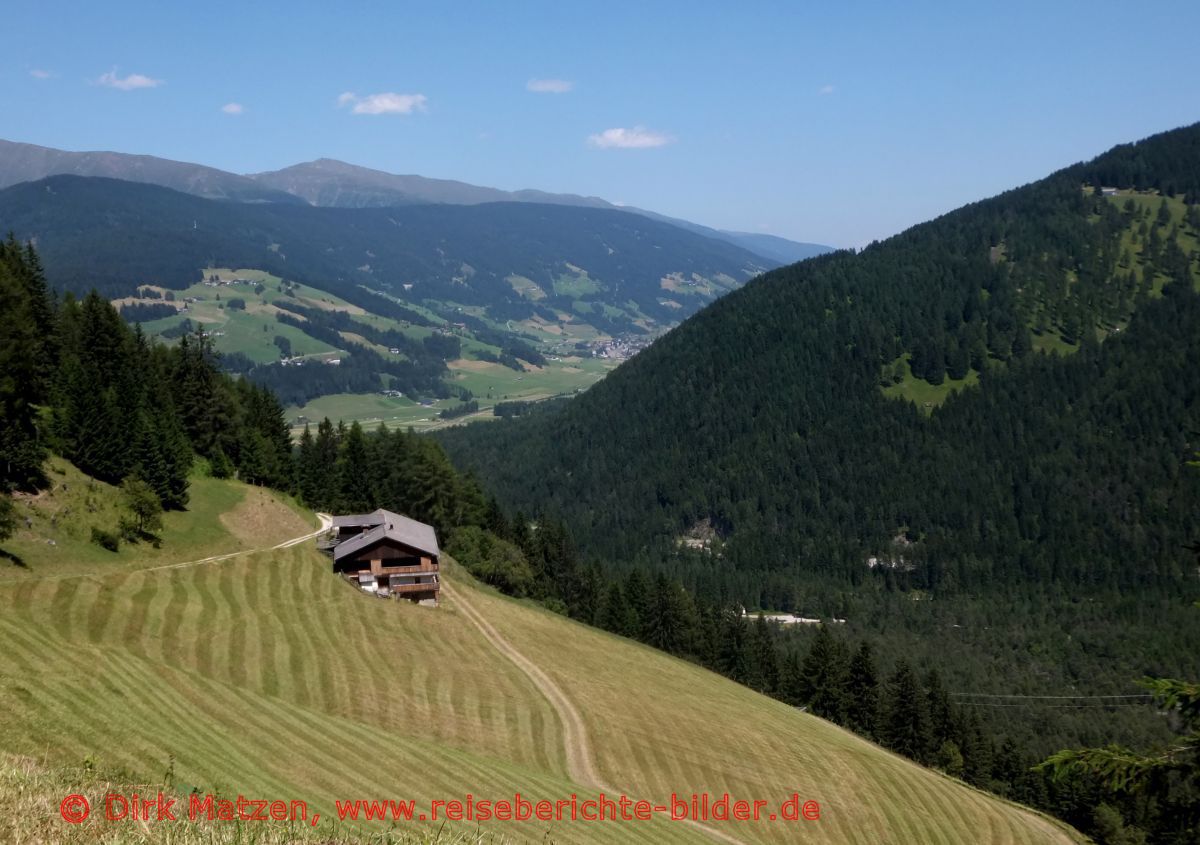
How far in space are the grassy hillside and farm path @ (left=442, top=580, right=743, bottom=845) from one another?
0.21 meters

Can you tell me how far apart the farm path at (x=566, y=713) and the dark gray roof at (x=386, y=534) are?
5.42 meters

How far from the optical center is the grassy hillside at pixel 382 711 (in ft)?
92.4

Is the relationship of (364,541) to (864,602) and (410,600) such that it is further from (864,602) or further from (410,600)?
(864,602)

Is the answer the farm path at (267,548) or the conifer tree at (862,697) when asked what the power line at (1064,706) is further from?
the farm path at (267,548)

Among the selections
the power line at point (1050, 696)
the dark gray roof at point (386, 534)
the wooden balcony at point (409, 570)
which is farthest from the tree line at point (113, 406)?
the power line at point (1050, 696)

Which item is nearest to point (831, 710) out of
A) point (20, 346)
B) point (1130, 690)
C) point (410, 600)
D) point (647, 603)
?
point (647, 603)

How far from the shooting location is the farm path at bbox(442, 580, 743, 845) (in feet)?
143

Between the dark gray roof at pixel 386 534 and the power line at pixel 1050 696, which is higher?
the dark gray roof at pixel 386 534

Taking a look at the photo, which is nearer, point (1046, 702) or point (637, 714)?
point (637, 714)

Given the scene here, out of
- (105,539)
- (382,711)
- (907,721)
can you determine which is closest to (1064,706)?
(907,721)

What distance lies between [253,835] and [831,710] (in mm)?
90663

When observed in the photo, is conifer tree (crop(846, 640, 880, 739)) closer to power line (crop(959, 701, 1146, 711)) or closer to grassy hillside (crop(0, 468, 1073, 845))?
grassy hillside (crop(0, 468, 1073, 845))

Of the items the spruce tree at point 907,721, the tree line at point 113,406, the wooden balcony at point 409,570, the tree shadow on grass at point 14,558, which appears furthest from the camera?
the spruce tree at point 907,721

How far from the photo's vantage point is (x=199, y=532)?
72125mm
